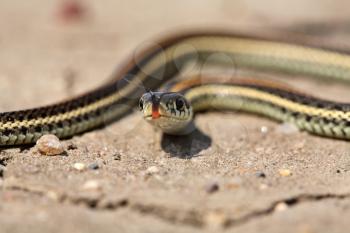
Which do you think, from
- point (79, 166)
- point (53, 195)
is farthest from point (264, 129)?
point (53, 195)

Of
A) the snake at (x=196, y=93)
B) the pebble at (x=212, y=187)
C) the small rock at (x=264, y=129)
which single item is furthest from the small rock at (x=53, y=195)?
the small rock at (x=264, y=129)

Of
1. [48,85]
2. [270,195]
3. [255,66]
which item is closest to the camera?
[270,195]

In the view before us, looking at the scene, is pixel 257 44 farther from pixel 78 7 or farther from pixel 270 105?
pixel 78 7

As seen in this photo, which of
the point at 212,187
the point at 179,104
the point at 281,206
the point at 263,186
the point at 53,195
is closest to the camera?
the point at 281,206

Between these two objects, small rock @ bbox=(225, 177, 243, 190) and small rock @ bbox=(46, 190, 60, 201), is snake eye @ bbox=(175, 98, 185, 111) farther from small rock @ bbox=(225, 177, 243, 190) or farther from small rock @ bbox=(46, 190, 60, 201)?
small rock @ bbox=(46, 190, 60, 201)

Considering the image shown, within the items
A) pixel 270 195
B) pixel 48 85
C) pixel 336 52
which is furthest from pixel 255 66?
pixel 270 195

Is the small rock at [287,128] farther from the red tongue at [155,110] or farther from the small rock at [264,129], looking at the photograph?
the red tongue at [155,110]

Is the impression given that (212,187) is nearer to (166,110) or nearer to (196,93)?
(166,110)
